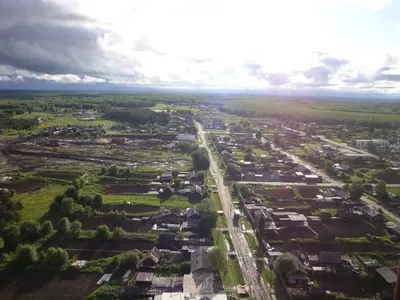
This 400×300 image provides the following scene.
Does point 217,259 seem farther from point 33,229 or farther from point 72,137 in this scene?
point 72,137

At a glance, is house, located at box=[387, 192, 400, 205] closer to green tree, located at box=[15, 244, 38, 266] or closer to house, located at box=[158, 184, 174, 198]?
house, located at box=[158, 184, 174, 198]

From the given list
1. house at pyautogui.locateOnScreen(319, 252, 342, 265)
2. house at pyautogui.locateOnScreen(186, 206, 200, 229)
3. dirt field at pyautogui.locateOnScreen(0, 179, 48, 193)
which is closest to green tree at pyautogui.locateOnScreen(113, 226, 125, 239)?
house at pyautogui.locateOnScreen(186, 206, 200, 229)

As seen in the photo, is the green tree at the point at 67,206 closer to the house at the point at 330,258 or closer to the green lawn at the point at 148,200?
the green lawn at the point at 148,200

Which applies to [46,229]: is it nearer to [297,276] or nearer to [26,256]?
[26,256]

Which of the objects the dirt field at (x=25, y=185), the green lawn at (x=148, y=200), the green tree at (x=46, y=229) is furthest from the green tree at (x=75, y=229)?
the dirt field at (x=25, y=185)

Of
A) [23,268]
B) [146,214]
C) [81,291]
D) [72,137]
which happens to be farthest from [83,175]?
[72,137]

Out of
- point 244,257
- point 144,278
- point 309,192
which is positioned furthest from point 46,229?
point 309,192
